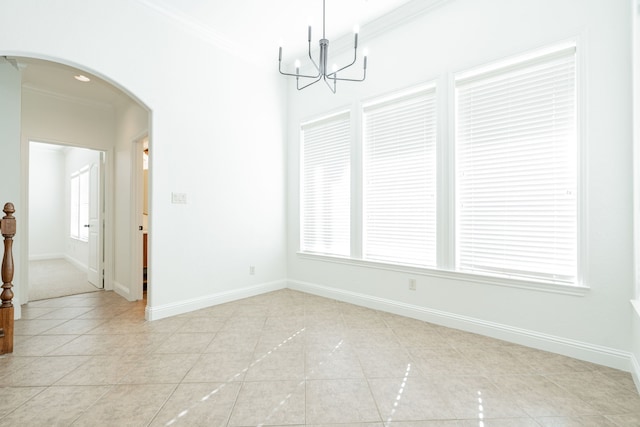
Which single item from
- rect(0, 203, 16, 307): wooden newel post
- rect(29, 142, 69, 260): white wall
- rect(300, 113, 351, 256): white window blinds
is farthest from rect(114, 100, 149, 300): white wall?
rect(29, 142, 69, 260): white wall

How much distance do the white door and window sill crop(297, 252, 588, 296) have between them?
3.51 m

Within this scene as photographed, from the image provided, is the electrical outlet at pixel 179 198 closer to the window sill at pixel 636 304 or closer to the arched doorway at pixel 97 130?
the arched doorway at pixel 97 130

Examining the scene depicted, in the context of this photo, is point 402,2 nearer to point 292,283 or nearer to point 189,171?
point 189,171

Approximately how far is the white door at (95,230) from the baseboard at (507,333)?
12.5 feet

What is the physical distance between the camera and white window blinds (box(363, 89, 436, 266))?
320 cm

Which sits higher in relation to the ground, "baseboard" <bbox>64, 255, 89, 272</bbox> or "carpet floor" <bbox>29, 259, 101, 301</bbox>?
"baseboard" <bbox>64, 255, 89, 272</bbox>

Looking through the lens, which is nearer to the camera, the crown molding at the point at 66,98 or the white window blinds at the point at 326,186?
the white window blinds at the point at 326,186

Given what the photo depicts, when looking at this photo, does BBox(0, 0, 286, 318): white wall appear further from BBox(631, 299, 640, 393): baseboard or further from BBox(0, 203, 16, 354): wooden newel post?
BBox(631, 299, 640, 393): baseboard

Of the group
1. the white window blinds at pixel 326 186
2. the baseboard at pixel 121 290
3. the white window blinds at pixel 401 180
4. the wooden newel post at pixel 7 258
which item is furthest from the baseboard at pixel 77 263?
the white window blinds at pixel 401 180

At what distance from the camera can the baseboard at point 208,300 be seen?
326 centimetres

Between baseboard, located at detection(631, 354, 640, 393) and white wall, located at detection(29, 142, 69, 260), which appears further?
white wall, located at detection(29, 142, 69, 260)

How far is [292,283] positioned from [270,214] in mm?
1101

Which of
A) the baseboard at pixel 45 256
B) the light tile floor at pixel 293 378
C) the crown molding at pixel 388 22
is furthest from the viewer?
the baseboard at pixel 45 256

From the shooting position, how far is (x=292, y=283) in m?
4.56
